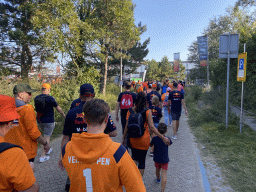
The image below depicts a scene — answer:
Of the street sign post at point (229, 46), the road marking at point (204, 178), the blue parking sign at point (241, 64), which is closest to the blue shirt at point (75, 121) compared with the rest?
the road marking at point (204, 178)

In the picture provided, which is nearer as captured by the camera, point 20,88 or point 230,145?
point 20,88

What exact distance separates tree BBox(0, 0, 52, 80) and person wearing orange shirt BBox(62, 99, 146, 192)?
15.1 metres

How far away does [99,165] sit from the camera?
51.9 inches

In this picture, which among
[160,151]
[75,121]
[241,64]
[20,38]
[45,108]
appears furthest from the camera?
[20,38]

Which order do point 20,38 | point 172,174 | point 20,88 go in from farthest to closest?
point 20,38 → point 172,174 → point 20,88

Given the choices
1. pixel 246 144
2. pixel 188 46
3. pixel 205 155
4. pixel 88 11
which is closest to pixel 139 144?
pixel 205 155

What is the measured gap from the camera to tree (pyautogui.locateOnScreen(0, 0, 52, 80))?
14.7 metres

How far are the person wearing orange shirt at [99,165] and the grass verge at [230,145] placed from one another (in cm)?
328

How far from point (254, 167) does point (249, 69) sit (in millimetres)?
10015

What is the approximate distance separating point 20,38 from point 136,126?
14.6 meters

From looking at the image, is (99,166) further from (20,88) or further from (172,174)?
(172,174)

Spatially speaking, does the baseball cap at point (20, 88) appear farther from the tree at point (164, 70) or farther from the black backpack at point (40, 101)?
the tree at point (164, 70)

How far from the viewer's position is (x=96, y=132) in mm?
1417

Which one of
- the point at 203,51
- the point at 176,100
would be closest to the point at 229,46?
the point at 176,100
